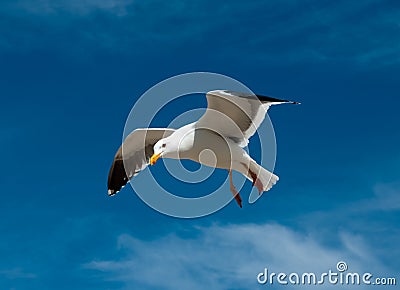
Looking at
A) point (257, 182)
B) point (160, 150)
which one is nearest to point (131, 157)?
point (160, 150)

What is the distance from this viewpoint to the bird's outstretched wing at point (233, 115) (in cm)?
1220

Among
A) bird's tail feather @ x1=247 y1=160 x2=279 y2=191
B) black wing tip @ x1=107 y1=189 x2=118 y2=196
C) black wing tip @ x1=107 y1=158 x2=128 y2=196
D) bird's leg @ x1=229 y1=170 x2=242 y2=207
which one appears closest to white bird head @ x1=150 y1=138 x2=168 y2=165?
bird's leg @ x1=229 y1=170 x2=242 y2=207

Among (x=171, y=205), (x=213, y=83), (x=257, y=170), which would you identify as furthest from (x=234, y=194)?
(x=213, y=83)

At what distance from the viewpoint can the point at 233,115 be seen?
42.1 feet

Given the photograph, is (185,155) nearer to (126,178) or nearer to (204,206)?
(204,206)

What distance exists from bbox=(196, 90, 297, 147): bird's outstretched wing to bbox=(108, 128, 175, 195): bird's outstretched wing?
202 cm

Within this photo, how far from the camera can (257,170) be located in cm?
1359

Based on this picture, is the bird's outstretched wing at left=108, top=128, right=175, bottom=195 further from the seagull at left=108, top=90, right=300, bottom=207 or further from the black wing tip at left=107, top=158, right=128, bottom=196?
the seagull at left=108, top=90, right=300, bottom=207

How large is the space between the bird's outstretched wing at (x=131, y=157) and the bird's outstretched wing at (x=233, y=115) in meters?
2.02

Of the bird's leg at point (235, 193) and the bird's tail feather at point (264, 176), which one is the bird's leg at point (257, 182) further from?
the bird's leg at point (235, 193)

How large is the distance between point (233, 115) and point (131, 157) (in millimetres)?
3473

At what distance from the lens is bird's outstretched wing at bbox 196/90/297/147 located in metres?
12.2

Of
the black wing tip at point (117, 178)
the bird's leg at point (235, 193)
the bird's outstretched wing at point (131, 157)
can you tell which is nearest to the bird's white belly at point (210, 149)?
the bird's leg at point (235, 193)

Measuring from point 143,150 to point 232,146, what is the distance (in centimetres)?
284
